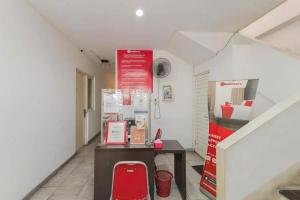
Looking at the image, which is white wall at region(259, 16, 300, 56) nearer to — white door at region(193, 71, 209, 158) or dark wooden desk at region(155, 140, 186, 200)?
white door at region(193, 71, 209, 158)

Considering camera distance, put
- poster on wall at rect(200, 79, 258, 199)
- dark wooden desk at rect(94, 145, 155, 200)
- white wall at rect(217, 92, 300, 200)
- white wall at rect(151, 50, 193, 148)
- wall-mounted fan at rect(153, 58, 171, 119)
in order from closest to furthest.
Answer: white wall at rect(217, 92, 300, 200) < dark wooden desk at rect(94, 145, 155, 200) < poster on wall at rect(200, 79, 258, 199) < wall-mounted fan at rect(153, 58, 171, 119) < white wall at rect(151, 50, 193, 148)

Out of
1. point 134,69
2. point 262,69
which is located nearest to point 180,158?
point 262,69

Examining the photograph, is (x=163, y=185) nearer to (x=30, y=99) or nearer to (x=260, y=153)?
(x=260, y=153)

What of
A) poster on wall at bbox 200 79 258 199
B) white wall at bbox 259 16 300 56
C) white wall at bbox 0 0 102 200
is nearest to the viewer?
white wall at bbox 0 0 102 200

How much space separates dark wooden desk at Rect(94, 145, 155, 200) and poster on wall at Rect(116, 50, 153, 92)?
2692mm

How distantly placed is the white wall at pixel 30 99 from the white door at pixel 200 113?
302 cm

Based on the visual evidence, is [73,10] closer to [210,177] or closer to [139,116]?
[139,116]

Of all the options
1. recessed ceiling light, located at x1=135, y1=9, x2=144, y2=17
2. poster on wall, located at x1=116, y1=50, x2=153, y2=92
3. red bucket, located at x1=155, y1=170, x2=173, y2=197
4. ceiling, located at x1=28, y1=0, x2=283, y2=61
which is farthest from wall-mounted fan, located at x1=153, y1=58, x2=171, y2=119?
red bucket, located at x1=155, y1=170, x2=173, y2=197

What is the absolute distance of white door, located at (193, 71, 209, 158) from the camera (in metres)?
4.44

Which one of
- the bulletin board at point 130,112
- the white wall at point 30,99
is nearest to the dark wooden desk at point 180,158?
the bulletin board at point 130,112

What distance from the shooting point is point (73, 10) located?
9.27 ft

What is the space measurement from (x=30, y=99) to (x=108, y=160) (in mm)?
1404

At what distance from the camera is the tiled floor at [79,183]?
8.84 ft

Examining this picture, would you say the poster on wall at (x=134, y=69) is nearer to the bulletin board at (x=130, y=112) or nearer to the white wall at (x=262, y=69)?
the white wall at (x=262, y=69)
